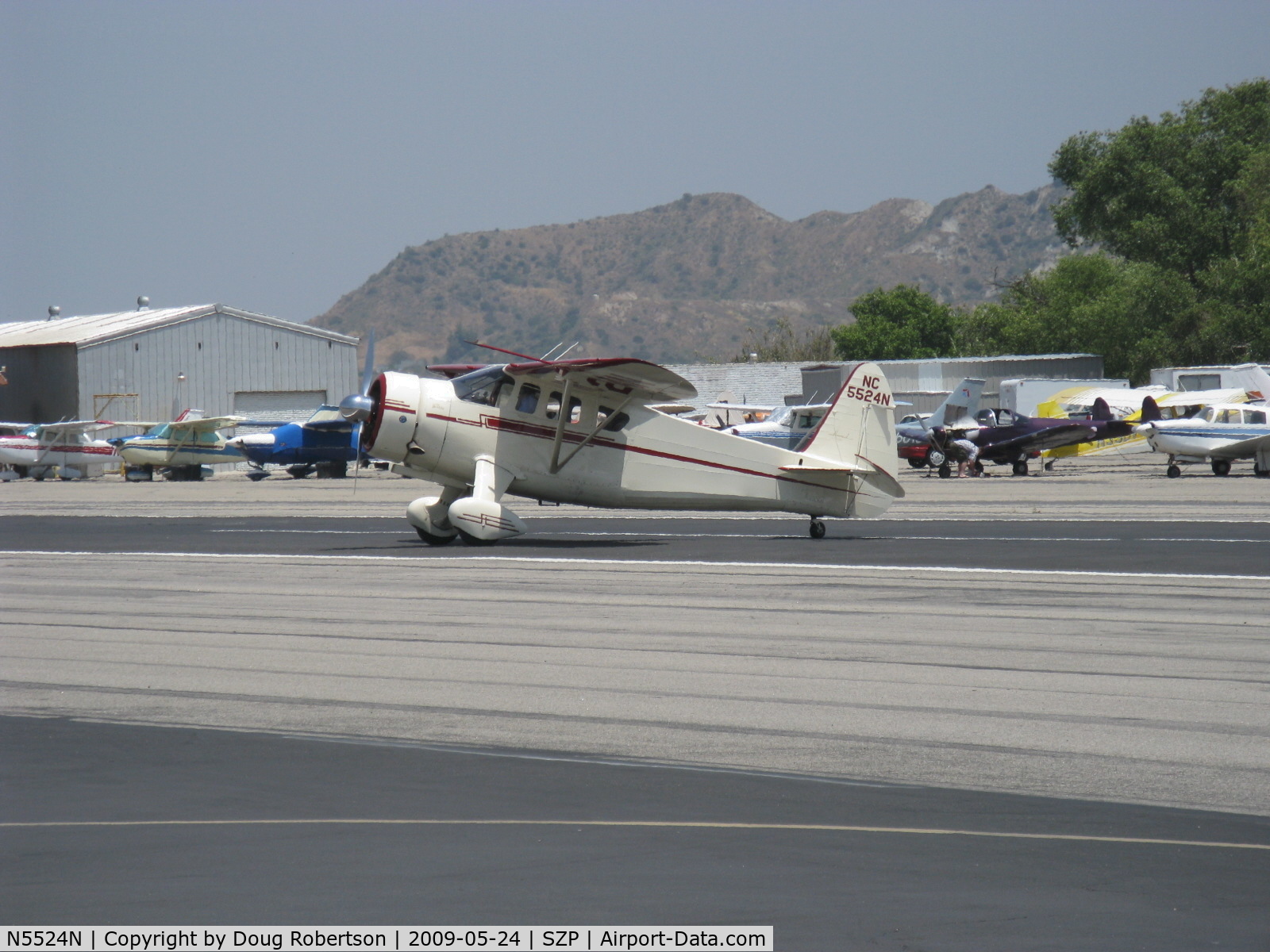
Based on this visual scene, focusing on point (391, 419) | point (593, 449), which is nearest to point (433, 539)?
point (391, 419)

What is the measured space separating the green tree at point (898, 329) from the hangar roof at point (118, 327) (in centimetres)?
6252

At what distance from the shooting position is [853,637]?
37.1 ft

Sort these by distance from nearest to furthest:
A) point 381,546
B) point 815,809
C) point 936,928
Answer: point 936,928 < point 815,809 < point 381,546

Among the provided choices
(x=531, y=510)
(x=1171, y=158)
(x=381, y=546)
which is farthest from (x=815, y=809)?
(x=1171, y=158)

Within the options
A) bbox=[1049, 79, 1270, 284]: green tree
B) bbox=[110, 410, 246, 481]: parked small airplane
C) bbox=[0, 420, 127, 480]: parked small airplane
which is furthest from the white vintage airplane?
bbox=[1049, 79, 1270, 284]: green tree

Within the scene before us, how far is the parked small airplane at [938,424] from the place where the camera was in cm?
4422

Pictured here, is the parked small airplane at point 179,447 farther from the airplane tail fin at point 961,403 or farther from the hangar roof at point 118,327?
the airplane tail fin at point 961,403

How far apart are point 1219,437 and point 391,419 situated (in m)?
26.5

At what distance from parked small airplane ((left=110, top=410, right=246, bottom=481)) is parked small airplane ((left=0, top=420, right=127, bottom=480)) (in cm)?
139

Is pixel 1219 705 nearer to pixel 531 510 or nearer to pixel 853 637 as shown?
pixel 853 637

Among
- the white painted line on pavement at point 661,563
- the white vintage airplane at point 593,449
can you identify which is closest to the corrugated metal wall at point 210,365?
the white painted line on pavement at point 661,563

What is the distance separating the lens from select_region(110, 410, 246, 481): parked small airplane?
50.2m

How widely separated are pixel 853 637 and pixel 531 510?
767 inches
